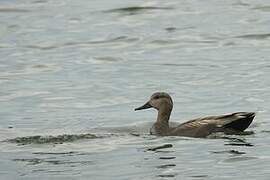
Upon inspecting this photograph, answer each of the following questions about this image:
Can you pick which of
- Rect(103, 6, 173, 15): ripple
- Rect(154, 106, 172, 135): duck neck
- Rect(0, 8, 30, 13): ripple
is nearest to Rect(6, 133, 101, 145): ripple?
Rect(154, 106, 172, 135): duck neck

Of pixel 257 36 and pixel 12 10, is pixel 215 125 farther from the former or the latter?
pixel 12 10

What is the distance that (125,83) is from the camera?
926 inches

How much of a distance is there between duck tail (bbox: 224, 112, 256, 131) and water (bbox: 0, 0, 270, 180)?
276 millimetres

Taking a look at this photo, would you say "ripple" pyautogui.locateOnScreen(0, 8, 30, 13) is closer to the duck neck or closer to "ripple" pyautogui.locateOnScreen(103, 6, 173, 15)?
"ripple" pyautogui.locateOnScreen(103, 6, 173, 15)

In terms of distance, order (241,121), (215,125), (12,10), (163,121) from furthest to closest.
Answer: (12,10) < (163,121) < (215,125) < (241,121)

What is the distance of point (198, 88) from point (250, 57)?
4.07 m

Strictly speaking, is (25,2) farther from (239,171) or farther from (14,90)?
(239,171)

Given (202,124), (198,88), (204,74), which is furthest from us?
(204,74)

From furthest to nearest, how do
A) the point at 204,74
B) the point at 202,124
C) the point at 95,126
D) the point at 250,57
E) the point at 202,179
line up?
the point at 250,57
the point at 204,74
the point at 95,126
the point at 202,124
the point at 202,179

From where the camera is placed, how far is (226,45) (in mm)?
28375

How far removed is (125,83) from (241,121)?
6.33 m

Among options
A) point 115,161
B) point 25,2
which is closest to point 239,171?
point 115,161

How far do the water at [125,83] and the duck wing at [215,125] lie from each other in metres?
0.27

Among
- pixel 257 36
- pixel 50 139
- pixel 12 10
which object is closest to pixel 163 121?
pixel 50 139
